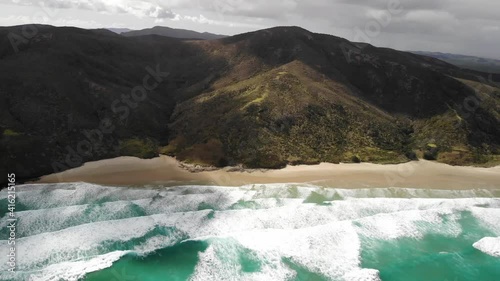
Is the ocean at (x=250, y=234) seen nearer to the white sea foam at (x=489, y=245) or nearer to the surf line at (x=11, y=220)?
the white sea foam at (x=489, y=245)

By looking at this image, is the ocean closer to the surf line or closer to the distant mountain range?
the surf line

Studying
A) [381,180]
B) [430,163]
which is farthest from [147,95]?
[430,163]

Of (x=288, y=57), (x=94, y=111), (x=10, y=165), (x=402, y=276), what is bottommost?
(x=402, y=276)

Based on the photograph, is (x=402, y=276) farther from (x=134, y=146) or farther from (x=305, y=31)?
(x=305, y=31)

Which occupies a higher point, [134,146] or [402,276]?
[134,146]

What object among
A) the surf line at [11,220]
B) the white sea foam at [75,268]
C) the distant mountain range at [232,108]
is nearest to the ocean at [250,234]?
the white sea foam at [75,268]
